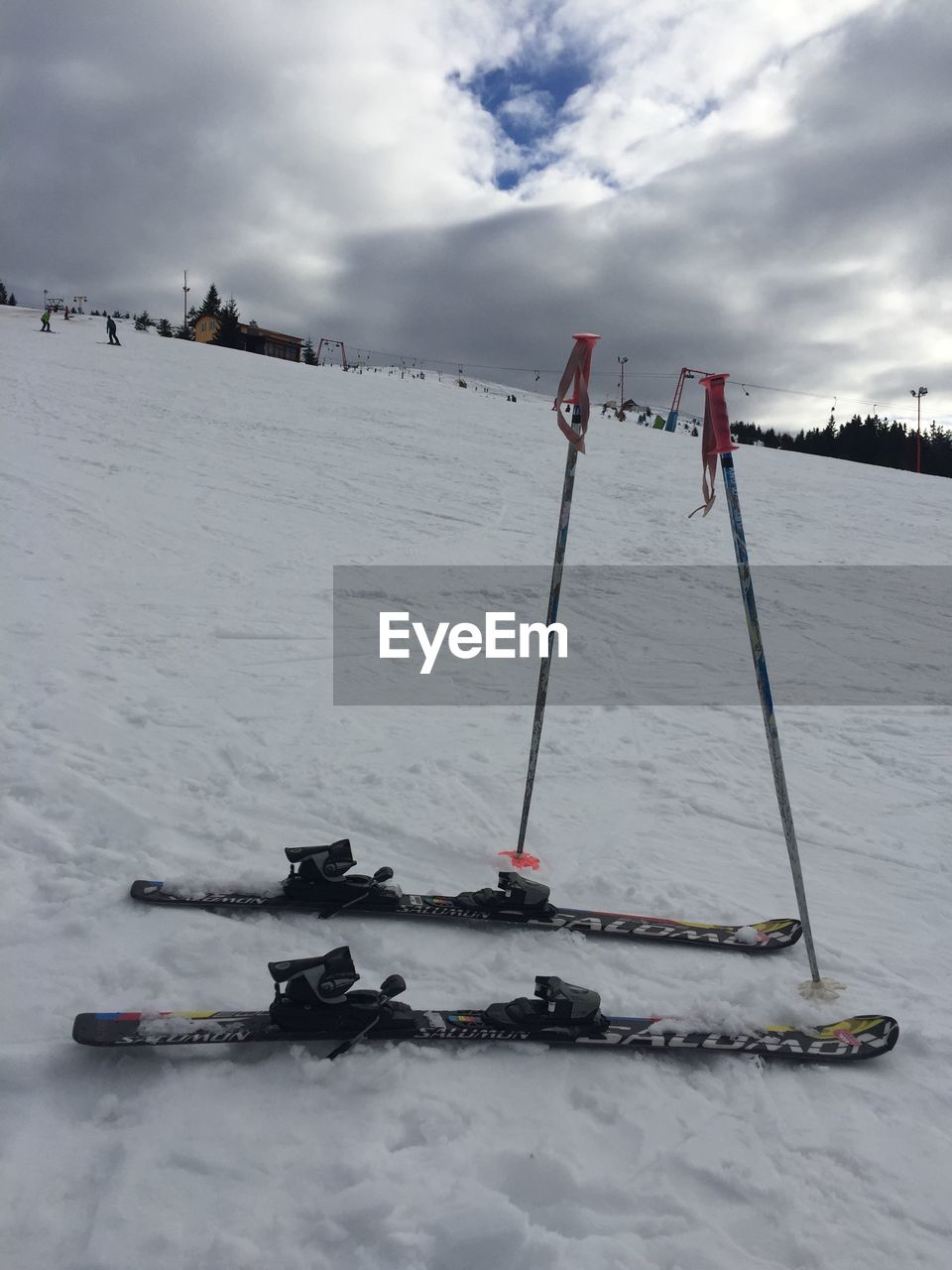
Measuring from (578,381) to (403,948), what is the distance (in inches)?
112

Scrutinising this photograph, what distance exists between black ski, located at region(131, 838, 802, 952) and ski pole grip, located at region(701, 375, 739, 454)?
2201 mm

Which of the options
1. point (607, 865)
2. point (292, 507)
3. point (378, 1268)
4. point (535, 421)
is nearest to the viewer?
point (378, 1268)

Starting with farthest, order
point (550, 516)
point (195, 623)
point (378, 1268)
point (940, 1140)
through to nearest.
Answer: point (550, 516), point (195, 623), point (940, 1140), point (378, 1268)

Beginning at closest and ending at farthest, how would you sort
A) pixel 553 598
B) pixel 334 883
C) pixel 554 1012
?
pixel 554 1012 < pixel 334 883 < pixel 553 598

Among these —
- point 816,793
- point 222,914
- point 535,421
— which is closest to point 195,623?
point 222,914

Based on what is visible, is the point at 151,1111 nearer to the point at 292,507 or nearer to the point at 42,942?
the point at 42,942

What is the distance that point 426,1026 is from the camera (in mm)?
2803

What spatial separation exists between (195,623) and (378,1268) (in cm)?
600

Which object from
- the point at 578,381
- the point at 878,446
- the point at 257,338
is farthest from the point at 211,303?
the point at 578,381

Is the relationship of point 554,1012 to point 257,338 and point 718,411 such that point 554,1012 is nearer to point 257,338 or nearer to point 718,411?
point 718,411

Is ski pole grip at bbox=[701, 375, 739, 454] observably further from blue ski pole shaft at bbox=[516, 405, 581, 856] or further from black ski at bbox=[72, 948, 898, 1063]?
black ski at bbox=[72, 948, 898, 1063]

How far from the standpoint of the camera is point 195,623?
23.6 ft

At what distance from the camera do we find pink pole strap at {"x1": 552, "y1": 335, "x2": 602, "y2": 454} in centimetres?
366

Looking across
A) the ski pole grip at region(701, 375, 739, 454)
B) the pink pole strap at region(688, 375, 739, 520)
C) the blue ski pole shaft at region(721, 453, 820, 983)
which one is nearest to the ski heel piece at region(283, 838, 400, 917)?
the blue ski pole shaft at region(721, 453, 820, 983)
